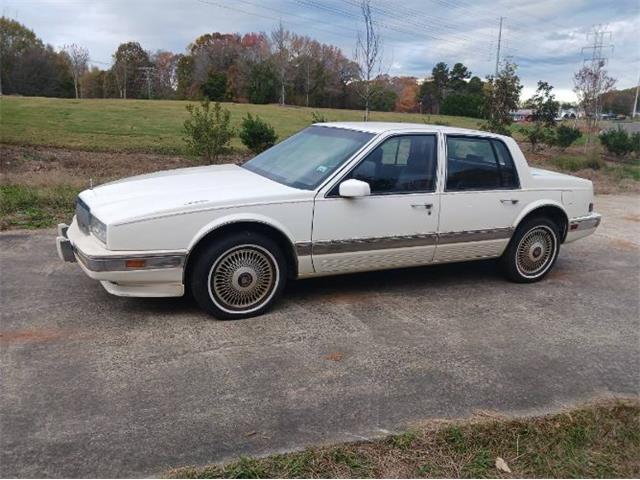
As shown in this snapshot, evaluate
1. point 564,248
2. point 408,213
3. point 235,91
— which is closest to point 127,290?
→ point 408,213

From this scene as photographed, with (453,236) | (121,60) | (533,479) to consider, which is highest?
(121,60)

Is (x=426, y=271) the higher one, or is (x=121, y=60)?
(x=121, y=60)

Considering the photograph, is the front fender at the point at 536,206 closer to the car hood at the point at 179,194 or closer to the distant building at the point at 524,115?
the car hood at the point at 179,194

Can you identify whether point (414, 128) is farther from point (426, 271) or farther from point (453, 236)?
point (426, 271)

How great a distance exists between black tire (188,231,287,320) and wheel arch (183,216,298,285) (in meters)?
0.04

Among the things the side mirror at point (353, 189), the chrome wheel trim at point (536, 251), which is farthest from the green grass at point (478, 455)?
the chrome wheel trim at point (536, 251)

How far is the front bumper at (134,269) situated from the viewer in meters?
4.07

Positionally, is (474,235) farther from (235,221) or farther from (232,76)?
(232,76)

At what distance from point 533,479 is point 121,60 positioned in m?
75.9

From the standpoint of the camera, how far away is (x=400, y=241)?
5.00m

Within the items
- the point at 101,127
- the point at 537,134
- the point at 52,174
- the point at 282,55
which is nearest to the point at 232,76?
the point at 282,55

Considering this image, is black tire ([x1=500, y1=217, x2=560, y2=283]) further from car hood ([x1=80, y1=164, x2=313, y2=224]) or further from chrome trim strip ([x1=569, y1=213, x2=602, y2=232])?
car hood ([x1=80, y1=164, x2=313, y2=224])

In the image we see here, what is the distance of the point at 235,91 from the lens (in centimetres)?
6228

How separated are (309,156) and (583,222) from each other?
3071 millimetres
